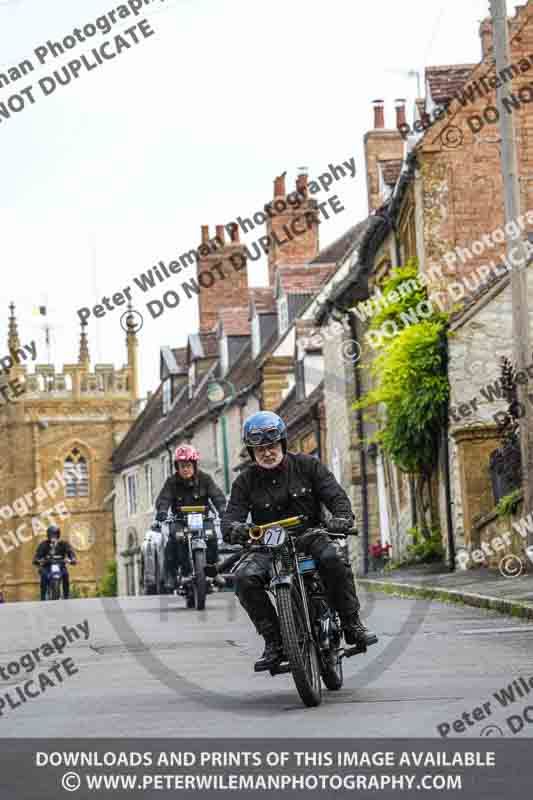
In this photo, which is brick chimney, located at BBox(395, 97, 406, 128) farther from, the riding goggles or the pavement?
the riding goggles

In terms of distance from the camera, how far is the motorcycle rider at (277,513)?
9453 millimetres

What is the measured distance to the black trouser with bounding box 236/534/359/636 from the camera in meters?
9.42

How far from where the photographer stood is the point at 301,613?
9258mm

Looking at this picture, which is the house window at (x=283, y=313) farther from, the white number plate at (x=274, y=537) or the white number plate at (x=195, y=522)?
the white number plate at (x=274, y=537)

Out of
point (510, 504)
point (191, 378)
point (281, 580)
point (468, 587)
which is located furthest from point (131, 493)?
point (281, 580)

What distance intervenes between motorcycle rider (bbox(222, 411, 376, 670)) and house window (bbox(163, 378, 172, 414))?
2300 inches

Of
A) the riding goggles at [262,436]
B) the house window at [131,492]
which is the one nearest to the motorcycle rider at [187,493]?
the riding goggles at [262,436]

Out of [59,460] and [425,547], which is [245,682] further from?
[59,460]

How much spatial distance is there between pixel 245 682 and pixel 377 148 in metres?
32.4

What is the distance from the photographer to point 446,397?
2764cm

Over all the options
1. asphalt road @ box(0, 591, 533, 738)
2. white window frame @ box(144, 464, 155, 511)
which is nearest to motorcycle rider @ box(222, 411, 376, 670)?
asphalt road @ box(0, 591, 533, 738)

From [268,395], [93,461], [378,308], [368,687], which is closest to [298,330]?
[268,395]
